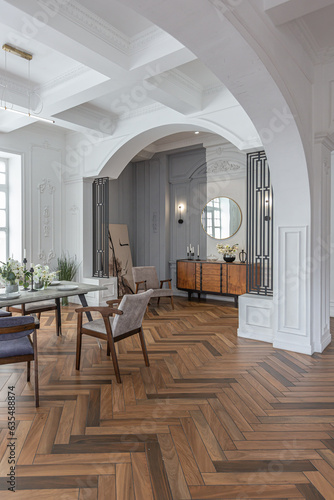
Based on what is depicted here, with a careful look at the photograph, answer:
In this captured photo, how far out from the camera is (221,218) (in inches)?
275

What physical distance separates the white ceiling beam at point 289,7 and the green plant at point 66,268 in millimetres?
5229

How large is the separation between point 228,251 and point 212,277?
590 millimetres

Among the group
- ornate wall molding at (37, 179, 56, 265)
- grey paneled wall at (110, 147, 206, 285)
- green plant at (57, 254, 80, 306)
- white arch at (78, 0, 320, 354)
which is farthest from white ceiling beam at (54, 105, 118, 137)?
green plant at (57, 254, 80, 306)

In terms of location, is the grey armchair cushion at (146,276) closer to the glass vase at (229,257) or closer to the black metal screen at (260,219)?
the glass vase at (229,257)

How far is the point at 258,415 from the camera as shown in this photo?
2.46 m

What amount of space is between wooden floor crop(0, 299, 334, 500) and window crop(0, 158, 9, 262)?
10.3 ft

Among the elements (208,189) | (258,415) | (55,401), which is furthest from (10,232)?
(258,415)

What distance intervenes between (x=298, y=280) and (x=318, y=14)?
8.69ft

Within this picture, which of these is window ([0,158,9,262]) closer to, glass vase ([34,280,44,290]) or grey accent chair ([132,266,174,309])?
grey accent chair ([132,266,174,309])

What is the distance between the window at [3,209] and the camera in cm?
630

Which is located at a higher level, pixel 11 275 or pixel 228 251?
pixel 228 251

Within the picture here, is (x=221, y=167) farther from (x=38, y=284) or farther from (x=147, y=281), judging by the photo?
(x=38, y=284)

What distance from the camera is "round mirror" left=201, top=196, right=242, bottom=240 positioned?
6.77 meters

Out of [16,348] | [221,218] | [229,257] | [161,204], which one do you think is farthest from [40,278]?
[161,204]
